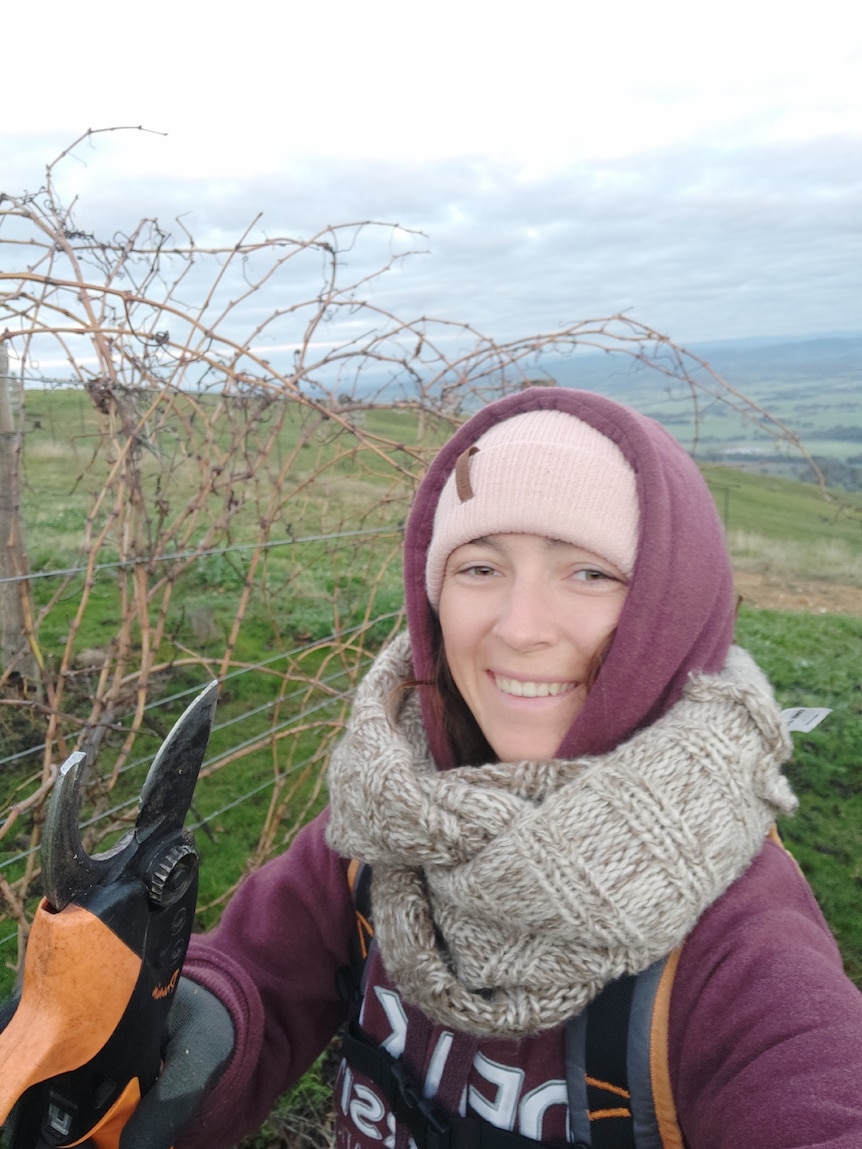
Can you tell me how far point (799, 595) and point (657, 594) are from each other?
10655 mm

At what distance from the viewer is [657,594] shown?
115cm

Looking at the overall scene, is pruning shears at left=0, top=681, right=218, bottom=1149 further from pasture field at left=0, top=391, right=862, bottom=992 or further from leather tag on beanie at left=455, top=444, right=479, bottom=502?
pasture field at left=0, top=391, right=862, bottom=992

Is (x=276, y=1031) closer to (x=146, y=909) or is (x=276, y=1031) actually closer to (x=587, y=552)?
(x=146, y=909)

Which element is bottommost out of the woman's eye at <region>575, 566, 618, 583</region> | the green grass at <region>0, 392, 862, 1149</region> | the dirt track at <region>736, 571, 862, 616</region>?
the dirt track at <region>736, 571, 862, 616</region>

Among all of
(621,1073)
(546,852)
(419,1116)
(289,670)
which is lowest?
(419,1116)

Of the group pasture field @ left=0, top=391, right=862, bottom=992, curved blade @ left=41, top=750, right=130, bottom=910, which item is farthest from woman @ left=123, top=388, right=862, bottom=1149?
pasture field @ left=0, top=391, right=862, bottom=992

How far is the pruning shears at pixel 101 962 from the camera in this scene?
0.96 m

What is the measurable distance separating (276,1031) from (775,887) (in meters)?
1.00

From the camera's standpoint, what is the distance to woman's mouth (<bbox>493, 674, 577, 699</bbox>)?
1287 millimetres

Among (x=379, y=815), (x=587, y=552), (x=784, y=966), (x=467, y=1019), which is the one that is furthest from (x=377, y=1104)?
(x=587, y=552)

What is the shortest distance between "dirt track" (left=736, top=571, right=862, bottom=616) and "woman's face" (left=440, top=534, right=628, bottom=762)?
901 centimetres

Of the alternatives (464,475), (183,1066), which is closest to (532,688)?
(464,475)

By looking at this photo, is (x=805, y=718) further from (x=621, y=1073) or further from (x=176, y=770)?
(x=176, y=770)

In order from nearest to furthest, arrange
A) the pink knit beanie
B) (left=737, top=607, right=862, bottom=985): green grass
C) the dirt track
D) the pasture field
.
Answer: the pink knit beanie → the pasture field → (left=737, top=607, right=862, bottom=985): green grass → the dirt track
